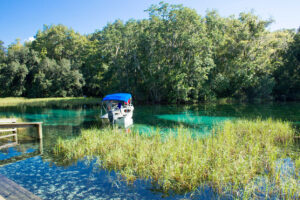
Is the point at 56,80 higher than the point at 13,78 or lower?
lower

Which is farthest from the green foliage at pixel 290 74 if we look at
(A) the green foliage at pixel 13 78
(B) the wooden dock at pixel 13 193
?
(A) the green foliage at pixel 13 78

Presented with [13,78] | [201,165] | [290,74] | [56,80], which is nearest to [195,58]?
[290,74]

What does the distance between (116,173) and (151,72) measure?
32484 mm

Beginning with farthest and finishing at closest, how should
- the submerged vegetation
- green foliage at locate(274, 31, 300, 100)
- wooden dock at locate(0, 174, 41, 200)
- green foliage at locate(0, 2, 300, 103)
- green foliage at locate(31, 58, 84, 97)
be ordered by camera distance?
1. green foliage at locate(31, 58, 84, 97)
2. green foliage at locate(274, 31, 300, 100)
3. green foliage at locate(0, 2, 300, 103)
4. the submerged vegetation
5. wooden dock at locate(0, 174, 41, 200)

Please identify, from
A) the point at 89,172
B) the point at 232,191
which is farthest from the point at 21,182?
the point at 232,191

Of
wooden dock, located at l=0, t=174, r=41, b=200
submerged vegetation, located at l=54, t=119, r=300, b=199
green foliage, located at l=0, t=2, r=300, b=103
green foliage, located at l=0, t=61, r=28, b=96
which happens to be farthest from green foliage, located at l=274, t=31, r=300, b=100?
green foliage, located at l=0, t=61, r=28, b=96

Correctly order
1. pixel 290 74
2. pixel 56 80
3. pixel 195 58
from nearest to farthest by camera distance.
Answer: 1. pixel 195 58
2. pixel 290 74
3. pixel 56 80

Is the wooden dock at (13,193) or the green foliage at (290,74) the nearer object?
the wooden dock at (13,193)

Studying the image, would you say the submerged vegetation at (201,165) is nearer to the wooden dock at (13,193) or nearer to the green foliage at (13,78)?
the wooden dock at (13,193)

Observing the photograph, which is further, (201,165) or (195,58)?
(195,58)

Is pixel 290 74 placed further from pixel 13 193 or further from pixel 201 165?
pixel 13 193

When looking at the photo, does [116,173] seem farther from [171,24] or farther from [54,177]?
[171,24]

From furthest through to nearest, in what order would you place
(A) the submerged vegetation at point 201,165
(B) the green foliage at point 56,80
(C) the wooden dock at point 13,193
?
1. (B) the green foliage at point 56,80
2. (A) the submerged vegetation at point 201,165
3. (C) the wooden dock at point 13,193

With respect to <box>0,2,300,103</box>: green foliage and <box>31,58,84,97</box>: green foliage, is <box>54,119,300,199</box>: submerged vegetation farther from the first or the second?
<box>31,58,84,97</box>: green foliage
